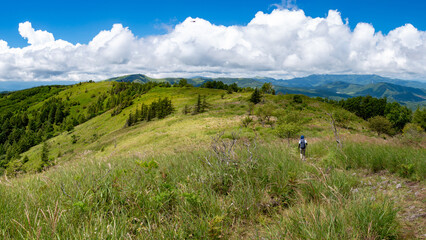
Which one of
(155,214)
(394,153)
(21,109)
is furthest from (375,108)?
(21,109)

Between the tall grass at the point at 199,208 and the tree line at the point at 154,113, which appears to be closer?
the tall grass at the point at 199,208

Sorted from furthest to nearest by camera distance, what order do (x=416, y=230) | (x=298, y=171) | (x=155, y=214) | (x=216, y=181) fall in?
1. (x=298, y=171)
2. (x=216, y=181)
3. (x=155, y=214)
4. (x=416, y=230)

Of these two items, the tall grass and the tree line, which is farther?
the tree line

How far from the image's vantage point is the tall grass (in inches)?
84.2

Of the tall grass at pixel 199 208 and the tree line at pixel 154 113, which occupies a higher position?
the tall grass at pixel 199 208

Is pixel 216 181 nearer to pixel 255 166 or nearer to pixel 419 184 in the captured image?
pixel 255 166

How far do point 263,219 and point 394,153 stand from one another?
5.02 m

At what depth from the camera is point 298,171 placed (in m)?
3.68

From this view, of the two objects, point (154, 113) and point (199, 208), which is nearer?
point (199, 208)

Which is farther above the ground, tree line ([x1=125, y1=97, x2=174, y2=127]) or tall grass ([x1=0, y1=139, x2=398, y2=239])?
tall grass ([x1=0, y1=139, x2=398, y2=239])

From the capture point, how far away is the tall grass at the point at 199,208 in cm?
214

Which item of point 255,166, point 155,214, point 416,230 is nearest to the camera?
point 416,230

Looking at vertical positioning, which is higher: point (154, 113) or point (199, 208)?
point (199, 208)

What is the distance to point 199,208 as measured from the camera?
2.67 meters
